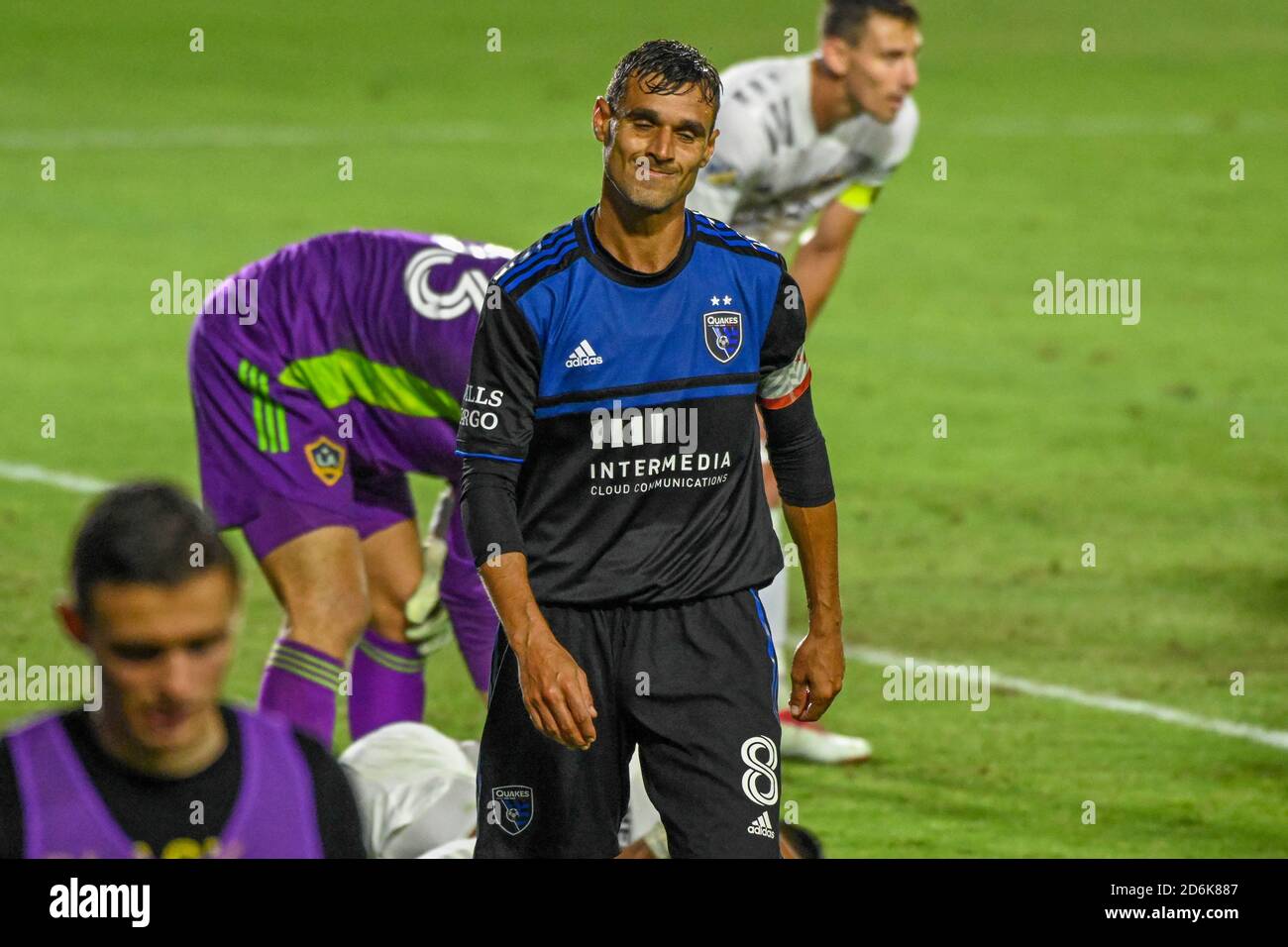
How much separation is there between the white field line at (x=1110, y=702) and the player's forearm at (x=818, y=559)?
12.5 ft

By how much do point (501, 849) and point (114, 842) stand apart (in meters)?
1.60

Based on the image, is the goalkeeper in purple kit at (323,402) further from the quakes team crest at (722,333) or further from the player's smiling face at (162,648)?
the player's smiling face at (162,648)

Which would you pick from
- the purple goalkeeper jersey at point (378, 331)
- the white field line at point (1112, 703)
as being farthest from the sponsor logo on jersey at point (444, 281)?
the white field line at point (1112, 703)

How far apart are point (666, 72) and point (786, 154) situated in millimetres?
3745

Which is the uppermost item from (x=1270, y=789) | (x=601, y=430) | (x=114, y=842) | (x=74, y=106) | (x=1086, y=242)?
(x=74, y=106)

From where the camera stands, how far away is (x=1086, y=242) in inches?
722

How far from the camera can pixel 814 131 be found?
333 inches

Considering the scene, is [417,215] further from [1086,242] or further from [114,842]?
[114,842]

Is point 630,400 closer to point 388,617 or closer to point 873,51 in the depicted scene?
point 388,617

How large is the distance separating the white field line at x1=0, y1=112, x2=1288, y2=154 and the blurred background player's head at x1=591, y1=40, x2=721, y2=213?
17.4 m

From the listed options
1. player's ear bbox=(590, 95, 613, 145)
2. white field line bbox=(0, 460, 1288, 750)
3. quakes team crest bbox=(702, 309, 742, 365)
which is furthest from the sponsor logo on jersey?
white field line bbox=(0, 460, 1288, 750)
